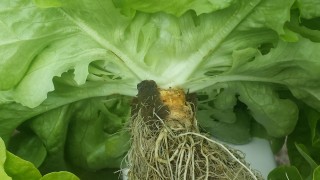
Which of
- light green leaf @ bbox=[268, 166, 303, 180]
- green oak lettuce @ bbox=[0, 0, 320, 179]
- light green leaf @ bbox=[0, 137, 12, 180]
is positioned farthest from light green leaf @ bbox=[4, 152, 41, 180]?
light green leaf @ bbox=[268, 166, 303, 180]

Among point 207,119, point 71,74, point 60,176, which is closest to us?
point 60,176

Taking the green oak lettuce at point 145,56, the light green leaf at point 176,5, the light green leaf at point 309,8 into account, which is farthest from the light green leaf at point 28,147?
the light green leaf at point 309,8

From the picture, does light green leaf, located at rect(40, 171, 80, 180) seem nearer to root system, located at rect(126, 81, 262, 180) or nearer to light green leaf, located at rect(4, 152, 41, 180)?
light green leaf, located at rect(4, 152, 41, 180)

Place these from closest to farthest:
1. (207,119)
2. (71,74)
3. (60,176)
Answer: (60,176)
(71,74)
(207,119)

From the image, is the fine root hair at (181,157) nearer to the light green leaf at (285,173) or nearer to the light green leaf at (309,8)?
the light green leaf at (285,173)

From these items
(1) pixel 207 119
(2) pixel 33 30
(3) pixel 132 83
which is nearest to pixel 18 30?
(2) pixel 33 30

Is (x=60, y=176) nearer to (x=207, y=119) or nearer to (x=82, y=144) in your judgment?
(x=82, y=144)

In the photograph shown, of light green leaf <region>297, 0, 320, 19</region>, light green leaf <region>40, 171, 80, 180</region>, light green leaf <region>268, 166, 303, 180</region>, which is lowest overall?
light green leaf <region>40, 171, 80, 180</region>

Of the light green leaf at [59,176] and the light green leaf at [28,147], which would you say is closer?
the light green leaf at [59,176]
